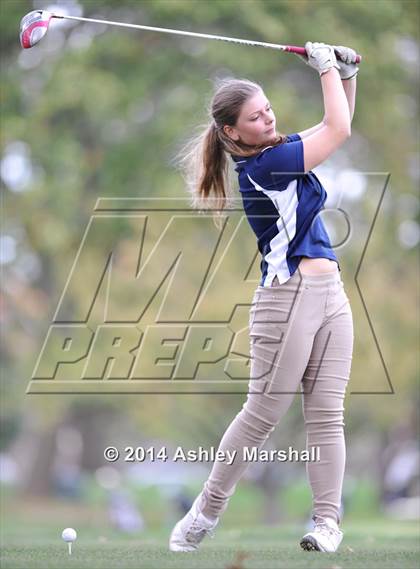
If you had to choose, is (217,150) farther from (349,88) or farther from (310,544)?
(310,544)

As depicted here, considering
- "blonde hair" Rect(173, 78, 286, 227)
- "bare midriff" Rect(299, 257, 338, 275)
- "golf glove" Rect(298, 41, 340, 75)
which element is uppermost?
"golf glove" Rect(298, 41, 340, 75)

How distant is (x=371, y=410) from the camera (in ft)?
76.6

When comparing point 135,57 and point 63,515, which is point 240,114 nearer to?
point 135,57

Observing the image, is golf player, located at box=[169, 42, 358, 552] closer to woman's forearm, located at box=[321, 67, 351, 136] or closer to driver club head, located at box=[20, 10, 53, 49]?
woman's forearm, located at box=[321, 67, 351, 136]

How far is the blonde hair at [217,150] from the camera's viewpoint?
5.48 meters

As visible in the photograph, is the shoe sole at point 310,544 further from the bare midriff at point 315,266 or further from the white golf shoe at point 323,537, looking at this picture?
the bare midriff at point 315,266

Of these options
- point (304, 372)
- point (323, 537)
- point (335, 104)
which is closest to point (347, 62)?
point (335, 104)

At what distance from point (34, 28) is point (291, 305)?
7.45ft

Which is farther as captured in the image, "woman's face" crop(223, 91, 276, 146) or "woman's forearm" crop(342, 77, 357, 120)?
"woman's forearm" crop(342, 77, 357, 120)

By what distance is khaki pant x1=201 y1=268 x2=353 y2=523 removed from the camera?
213 inches

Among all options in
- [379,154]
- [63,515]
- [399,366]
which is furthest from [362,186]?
[63,515]

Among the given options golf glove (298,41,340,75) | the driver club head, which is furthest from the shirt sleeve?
the driver club head

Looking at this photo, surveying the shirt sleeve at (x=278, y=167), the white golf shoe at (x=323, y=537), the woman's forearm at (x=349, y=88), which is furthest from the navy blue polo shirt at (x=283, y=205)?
the white golf shoe at (x=323, y=537)

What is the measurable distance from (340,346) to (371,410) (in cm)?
1820
